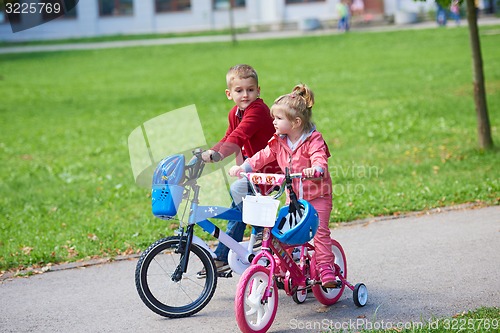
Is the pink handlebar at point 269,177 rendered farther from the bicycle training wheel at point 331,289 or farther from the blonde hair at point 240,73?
the blonde hair at point 240,73

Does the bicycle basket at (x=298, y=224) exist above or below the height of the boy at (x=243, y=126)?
below

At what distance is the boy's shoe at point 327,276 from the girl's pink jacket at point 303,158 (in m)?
0.50

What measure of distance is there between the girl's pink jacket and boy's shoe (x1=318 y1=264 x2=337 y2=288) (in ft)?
1.63

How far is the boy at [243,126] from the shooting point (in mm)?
6129

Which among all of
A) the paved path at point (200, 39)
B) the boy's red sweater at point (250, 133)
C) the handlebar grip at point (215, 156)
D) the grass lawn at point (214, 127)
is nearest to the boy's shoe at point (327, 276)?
the boy's red sweater at point (250, 133)

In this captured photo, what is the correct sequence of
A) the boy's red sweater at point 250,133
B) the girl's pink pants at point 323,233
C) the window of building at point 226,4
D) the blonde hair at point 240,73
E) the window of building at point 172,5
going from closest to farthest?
the girl's pink pants at point 323,233
the boy's red sweater at point 250,133
the blonde hair at point 240,73
the window of building at point 226,4
the window of building at point 172,5

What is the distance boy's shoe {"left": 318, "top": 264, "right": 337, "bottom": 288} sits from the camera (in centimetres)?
572

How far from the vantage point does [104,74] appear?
3034cm

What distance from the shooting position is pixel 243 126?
6160 millimetres

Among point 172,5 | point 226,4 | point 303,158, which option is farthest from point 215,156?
point 172,5

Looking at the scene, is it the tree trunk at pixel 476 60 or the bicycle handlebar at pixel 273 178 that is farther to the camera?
the tree trunk at pixel 476 60

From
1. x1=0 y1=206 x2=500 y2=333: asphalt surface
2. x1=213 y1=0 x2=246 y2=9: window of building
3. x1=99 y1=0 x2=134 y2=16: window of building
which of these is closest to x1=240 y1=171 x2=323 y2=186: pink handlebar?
x1=0 y1=206 x2=500 y2=333: asphalt surface

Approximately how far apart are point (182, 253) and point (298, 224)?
88cm

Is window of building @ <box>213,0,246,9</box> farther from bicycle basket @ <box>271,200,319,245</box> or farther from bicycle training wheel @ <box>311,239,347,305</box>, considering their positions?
bicycle basket @ <box>271,200,319,245</box>
